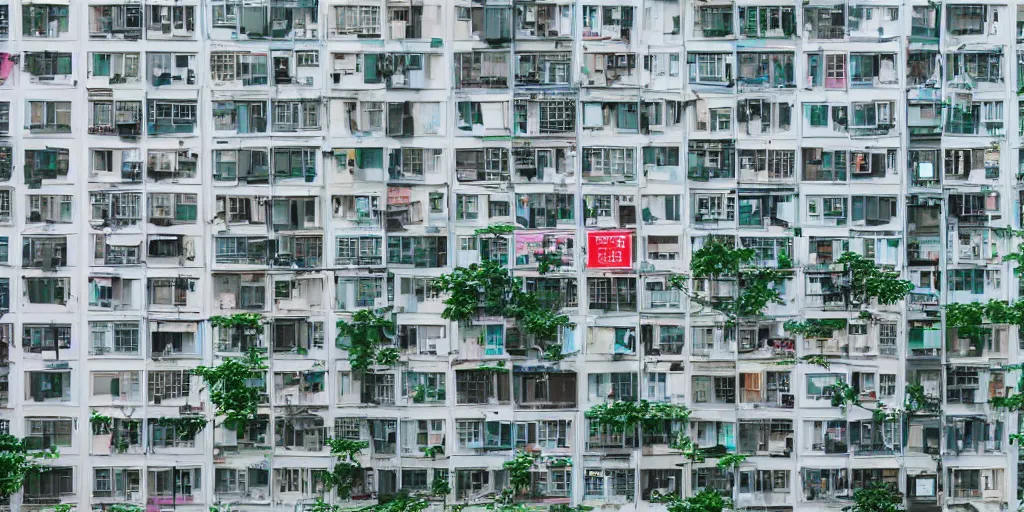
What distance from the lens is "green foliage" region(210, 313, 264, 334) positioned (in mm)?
34594

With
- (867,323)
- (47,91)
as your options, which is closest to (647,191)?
(867,323)

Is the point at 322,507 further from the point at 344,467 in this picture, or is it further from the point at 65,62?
the point at 65,62

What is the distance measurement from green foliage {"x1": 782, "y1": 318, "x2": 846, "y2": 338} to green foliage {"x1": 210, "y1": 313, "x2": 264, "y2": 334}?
1410cm

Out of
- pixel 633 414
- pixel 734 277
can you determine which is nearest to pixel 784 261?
pixel 734 277

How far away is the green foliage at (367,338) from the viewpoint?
34.6 meters

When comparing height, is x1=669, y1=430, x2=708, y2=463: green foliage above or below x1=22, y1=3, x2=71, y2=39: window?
below

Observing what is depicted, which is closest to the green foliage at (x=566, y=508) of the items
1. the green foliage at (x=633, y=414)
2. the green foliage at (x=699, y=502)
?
the green foliage at (x=699, y=502)

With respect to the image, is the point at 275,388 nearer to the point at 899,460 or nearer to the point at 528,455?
the point at 528,455

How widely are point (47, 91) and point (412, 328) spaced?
11.6 meters

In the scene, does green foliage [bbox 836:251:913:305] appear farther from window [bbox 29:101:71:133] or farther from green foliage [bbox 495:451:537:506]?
window [bbox 29:101:71:133]

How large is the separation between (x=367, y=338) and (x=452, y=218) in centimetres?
392

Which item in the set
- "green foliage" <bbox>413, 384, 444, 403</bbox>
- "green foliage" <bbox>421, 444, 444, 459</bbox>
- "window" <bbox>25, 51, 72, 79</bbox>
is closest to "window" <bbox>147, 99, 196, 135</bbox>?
"window" <bbox>25, 51, 72, 79</bbox>

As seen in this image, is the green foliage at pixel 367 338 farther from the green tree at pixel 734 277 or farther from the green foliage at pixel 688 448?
the green foliage at pixel 688 448

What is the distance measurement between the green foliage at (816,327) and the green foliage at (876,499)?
4.23 meters
